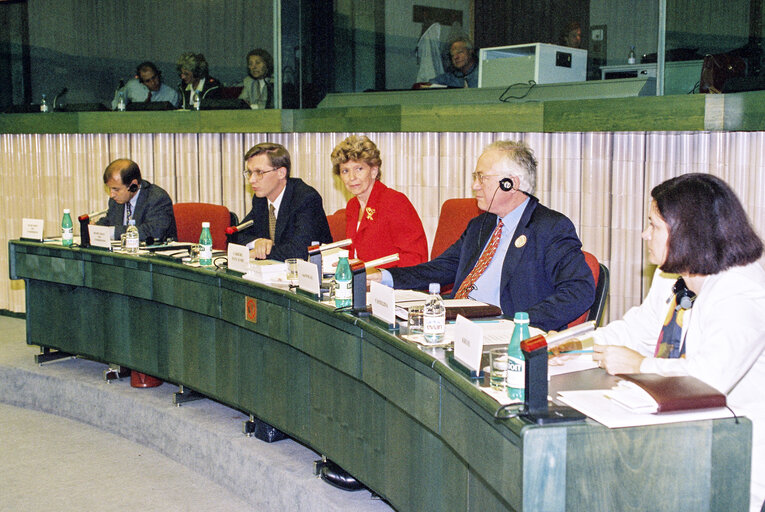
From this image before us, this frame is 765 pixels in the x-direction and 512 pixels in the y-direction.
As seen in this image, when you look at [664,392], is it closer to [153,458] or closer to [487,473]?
[487,473]

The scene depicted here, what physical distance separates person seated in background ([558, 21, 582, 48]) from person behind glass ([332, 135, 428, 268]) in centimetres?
136

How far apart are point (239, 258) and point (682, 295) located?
6.27 ft

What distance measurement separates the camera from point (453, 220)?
3875mm

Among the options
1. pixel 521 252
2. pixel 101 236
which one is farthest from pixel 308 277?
pixel 101 236

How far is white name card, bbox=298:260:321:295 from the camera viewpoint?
2.90 meters

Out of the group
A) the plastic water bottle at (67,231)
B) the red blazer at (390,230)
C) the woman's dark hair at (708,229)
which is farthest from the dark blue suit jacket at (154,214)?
the woman's dark hair at (708,229)

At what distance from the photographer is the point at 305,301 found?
114 inches

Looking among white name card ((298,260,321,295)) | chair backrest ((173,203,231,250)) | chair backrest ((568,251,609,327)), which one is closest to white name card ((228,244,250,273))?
white name card ((298,260,321,295))

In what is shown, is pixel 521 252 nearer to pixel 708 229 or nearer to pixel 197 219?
pixel 708 229

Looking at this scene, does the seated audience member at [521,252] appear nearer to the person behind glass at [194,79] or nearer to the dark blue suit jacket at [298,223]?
the dark blue suit jacket at [298,223]

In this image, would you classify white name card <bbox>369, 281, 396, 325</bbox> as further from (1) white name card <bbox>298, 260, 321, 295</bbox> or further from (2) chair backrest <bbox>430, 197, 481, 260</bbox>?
(2) chair backrest <bbox>430, 197, 481, 260</bbox>

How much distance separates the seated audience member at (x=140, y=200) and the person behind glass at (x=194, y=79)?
1465 mm

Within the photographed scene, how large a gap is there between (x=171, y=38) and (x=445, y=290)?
380 centimetres

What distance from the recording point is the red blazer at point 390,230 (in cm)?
363
